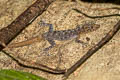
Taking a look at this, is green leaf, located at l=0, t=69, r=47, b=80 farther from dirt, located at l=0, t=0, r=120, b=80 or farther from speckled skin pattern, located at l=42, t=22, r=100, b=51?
speckled skin pattern, located at l=42, t=22, r=100, b=51

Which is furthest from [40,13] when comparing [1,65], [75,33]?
[1,65]

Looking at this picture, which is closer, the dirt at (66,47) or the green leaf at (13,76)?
the green leaf at (13,76)

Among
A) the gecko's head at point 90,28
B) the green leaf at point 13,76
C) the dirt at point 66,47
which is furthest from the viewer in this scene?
the gecko's head at point 90,28

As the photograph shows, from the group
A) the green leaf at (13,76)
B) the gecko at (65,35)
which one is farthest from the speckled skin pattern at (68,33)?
the green leaf at (13,76)

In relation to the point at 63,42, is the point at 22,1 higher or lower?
higher

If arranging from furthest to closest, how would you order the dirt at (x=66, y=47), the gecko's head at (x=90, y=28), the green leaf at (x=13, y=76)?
the gecko's head at (x=90, y=28) < the dirt at (x=66, y=47) < the green leaf at (x=13, y=76)

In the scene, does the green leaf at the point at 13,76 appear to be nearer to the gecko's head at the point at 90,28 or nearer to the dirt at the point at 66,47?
the dirt at the point at 66,47

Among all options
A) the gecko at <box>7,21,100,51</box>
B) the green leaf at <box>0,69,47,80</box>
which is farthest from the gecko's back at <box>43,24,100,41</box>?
the green leaf at <box>0,69,47,80</box>

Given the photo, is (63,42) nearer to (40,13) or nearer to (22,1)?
(40,13)

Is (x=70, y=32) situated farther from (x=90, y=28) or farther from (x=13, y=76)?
(x=13, y=76)
